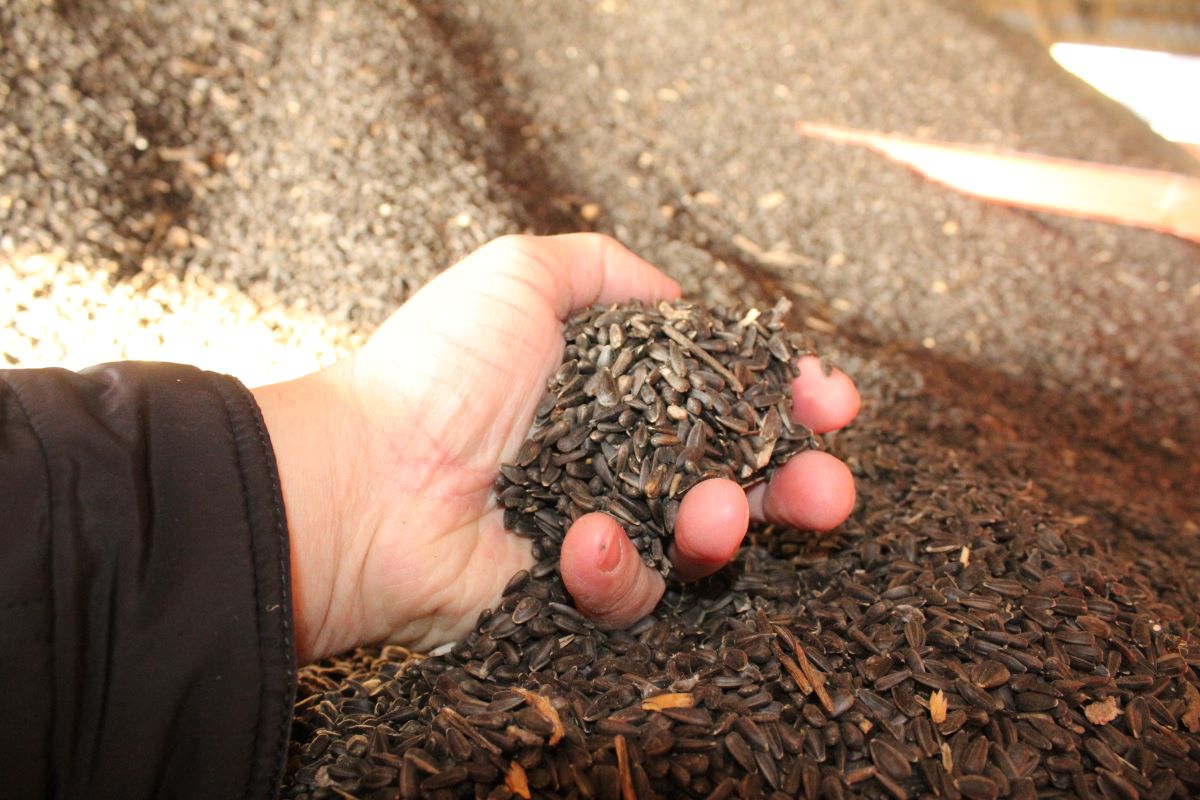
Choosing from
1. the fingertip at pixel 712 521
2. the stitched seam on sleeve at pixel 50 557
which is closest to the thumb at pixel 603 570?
the fingertip at pixel 712 521

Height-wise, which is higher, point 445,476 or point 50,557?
point 50,557

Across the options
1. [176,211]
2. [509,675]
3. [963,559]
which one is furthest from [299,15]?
[963,559]

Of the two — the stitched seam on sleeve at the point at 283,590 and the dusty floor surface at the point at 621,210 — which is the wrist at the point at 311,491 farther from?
the dusty floor surface at the point at 621,210

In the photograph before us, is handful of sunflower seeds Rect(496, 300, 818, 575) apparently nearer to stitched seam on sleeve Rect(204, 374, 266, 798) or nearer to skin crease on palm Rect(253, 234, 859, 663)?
skin crease on palm Rect(253, 234, 859, 663)

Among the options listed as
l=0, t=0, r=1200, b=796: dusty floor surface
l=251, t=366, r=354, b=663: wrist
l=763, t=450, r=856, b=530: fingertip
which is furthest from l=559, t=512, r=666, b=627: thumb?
l=0, t=0, r=1200, b=796: dusty floor surface

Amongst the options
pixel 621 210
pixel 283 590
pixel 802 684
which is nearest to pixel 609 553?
pixel 802 684

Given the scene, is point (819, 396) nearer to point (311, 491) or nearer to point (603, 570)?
point (603, 570)
